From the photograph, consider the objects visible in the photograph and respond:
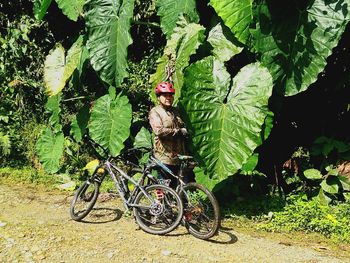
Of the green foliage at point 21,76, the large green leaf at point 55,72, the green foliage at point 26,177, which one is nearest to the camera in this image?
the large green leaf at point 55,72

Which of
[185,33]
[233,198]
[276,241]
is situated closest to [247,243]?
[276,241]

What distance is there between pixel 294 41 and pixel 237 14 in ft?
1.70

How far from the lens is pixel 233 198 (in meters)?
4.78

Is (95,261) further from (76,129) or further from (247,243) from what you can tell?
(76,129)

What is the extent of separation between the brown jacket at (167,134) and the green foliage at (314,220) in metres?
0.97

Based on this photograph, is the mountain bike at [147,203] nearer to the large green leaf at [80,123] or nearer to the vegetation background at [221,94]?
the vegetation background at [221,94]

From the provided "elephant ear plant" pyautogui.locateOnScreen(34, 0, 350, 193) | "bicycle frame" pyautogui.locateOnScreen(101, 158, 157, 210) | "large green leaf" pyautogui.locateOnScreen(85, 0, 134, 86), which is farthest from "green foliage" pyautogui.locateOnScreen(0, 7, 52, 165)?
"elephant ear plant" pyautogui.locateOnScreen(34, 0, 350, 193)

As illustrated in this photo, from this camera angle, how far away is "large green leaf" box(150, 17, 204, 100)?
4.40m

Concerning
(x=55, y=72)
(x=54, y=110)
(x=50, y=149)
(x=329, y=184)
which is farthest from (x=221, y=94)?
(x=50, y=149)

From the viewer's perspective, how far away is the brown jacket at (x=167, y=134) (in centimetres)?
405

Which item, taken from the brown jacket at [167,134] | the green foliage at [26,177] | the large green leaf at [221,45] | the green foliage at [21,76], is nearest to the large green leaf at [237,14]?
the large green leaf at [221,45]

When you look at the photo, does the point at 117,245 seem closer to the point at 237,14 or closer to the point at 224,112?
the point at 224,112

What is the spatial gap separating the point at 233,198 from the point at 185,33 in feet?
5.25

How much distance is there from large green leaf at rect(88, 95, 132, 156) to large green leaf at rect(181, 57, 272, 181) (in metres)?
0.97
